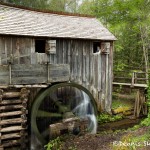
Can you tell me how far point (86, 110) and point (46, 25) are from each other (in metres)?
4.05

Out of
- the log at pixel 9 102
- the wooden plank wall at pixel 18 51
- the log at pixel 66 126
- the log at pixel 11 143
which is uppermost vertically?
the wooden plank wall at pixel 18 51

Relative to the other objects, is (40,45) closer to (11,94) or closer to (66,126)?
(11,94)

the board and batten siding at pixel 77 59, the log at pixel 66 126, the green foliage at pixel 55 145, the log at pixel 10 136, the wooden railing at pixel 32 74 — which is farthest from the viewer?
the board and batten siding at pixel 77 59

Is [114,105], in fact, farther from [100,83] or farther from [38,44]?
[38,44]

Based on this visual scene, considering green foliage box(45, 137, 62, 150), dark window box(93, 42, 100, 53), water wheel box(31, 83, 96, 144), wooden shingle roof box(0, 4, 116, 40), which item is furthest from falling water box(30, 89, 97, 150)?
wooden shingle roof box(0, 4, 116, 40)

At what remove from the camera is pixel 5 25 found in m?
9.34

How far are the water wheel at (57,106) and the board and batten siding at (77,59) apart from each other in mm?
672

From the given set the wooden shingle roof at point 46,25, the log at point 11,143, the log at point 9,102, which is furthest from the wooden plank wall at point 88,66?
the log at point 11,143

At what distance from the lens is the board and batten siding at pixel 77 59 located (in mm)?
9188

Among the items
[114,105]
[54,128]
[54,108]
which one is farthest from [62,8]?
[54,128]

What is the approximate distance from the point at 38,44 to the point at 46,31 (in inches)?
28.3

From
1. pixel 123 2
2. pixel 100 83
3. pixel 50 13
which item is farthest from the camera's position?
pixel 123 2

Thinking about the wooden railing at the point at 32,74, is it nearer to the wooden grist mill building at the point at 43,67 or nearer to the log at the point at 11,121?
the wooden grist mill building at the point at 43,67

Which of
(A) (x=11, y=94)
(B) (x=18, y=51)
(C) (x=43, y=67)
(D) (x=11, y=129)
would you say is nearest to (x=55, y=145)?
(D) (x=11, y=129)
